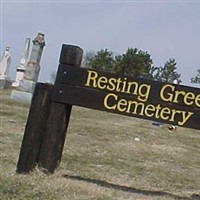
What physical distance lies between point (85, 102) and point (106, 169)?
1729mm

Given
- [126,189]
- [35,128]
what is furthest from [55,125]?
[126,189]

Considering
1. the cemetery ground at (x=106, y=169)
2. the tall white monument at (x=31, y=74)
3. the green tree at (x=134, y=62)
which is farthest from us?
the green tree at (x=134, y=62)

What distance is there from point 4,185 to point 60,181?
0.74 metres

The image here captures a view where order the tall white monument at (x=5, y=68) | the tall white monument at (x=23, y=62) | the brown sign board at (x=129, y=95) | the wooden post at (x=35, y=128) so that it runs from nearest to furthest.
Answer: the brown sign board at (x=129, y=95) → the wooden post at (x=35, y=128) → the tall white monument at (x=23, y=62) → the tall white monument at (x=5, y=68)

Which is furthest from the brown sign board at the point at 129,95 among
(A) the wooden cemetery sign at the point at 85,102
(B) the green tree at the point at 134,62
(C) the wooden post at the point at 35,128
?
(B) the green tree at the point at 134,62

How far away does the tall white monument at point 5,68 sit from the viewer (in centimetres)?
2449

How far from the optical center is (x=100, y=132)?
11.6 m

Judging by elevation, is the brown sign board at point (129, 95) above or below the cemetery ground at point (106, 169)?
above

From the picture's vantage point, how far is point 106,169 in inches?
273

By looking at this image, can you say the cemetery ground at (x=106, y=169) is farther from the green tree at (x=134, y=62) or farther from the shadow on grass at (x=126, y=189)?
the green tree at (x=134, y=62)

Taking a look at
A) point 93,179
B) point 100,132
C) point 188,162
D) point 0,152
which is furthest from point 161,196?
point 100,132

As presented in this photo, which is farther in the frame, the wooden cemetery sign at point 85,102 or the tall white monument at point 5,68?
the tall white monument at point 5,68

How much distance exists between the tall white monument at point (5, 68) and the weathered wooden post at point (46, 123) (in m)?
19.3

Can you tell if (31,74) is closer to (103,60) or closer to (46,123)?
(46,123)
